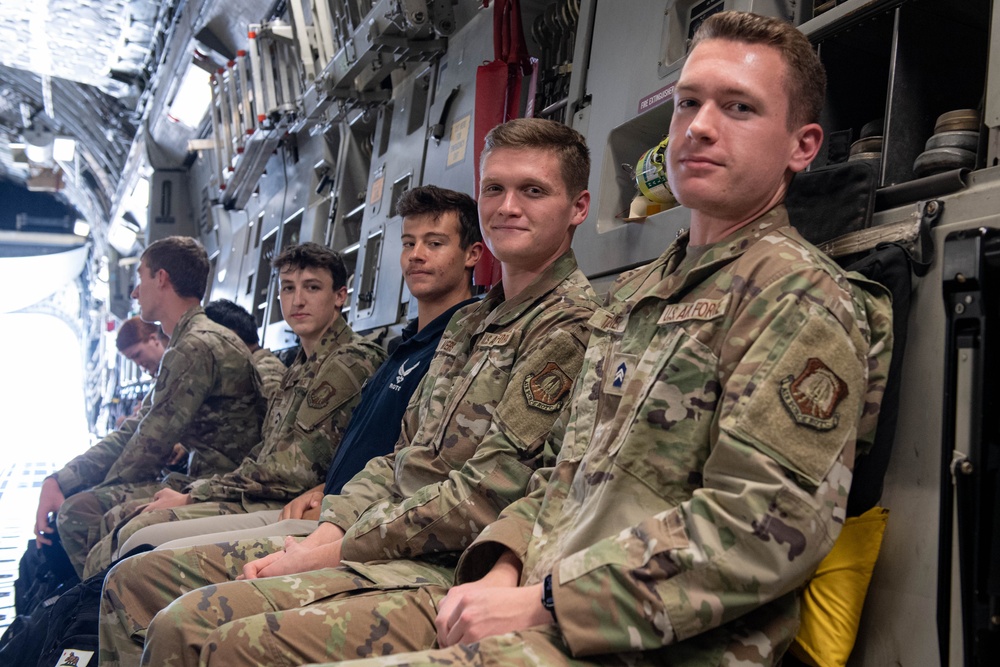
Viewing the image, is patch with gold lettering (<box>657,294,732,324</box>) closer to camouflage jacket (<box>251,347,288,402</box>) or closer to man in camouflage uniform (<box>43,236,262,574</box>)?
man in camouflage uniform (<box>43,236,262,574</box>)

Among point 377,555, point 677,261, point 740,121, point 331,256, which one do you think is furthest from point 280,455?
point 740,121

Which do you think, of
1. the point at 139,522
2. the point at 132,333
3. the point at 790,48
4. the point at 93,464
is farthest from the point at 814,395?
the point at 132,333

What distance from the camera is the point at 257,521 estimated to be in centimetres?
265

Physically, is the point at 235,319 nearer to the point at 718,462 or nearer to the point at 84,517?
the point at 84,517

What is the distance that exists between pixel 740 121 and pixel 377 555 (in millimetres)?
1051

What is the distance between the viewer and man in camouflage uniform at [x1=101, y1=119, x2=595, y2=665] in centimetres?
161

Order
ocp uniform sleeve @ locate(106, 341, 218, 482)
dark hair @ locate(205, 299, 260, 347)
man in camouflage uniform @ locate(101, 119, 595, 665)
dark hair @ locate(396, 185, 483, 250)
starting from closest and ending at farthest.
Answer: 1. man in camouflage uniform @ locate(101, 119, 595, 665)
2. dark hair @ locate(396, 185, 483, 250)
3. ocp uniform sleeve @ locate(106, 341, 218, 482)
4. dark hair @ locate(205, 299, 260, 347)

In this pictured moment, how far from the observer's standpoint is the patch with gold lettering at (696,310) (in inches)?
49.3

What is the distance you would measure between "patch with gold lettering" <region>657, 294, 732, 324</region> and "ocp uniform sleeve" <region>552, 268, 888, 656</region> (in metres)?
0.10

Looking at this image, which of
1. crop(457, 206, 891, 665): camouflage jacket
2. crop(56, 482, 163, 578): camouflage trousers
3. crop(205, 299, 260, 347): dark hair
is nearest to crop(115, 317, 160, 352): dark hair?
crop(205, 299, 260, 347): dark hair

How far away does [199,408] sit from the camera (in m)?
3.54

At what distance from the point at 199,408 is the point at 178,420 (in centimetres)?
12

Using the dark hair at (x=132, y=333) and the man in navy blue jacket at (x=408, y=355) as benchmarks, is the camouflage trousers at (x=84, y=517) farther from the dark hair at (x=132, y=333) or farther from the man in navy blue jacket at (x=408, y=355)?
the dark hair at (x=132, y=333)

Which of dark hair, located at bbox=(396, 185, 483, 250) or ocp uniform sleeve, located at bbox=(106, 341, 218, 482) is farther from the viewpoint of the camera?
ocp uniform sleeve, located at bbox=(106, 341, 218, 482)
